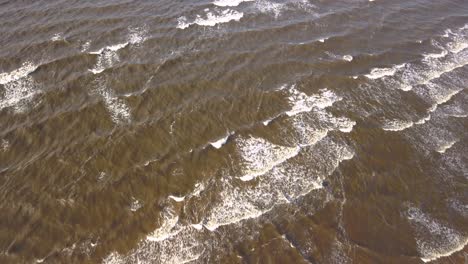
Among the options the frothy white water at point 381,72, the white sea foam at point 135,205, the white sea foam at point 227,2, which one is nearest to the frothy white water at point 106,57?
the white sea foam at point 227,2

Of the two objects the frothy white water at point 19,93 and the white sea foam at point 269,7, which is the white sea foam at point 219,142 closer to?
the frothy white water at point 19,93

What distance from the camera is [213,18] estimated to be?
894 inches

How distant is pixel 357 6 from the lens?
25.0m

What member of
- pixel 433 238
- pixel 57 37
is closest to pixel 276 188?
pixel 433 238

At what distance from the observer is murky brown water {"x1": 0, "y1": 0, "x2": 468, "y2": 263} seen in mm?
12008

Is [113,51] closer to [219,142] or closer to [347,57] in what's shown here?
[219,142]

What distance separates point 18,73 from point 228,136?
1123 cm

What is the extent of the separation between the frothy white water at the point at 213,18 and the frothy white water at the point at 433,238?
15.5 meters

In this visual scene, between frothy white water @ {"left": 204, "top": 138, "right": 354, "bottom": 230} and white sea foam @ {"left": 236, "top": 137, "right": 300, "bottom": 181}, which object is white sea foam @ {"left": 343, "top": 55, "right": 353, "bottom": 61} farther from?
white sea foam @ {"left": 236, "top": 137, "right": 300, "bottom": 181}

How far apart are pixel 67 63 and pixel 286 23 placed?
13073 millimetres

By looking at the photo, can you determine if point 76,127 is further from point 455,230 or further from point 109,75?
point 455,230

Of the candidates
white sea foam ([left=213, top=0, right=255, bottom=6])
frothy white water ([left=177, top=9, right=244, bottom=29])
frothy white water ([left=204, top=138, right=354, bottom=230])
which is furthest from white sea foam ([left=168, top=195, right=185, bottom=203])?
white sea foam ([left=213, top=0, right=255, bottom=6])

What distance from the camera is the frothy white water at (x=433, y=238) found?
39.1ft

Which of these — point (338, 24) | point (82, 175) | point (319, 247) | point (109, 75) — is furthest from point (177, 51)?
point (319, 247)
